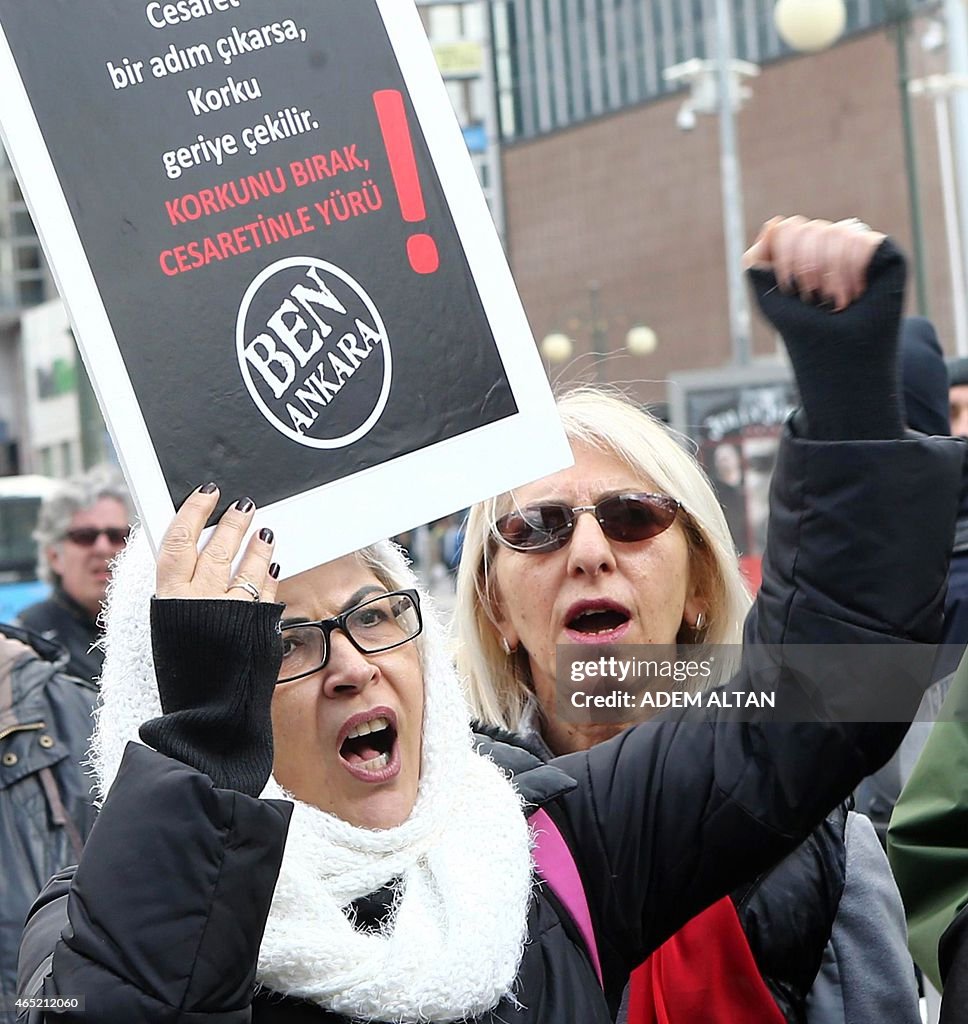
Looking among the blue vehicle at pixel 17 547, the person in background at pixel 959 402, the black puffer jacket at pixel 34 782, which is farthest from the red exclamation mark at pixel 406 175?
the blue vehicle at pixel 17 547

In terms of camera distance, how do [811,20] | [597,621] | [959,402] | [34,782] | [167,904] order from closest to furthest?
1. [167,904]
2. [597,621]
3. [34,782]
4. [959,402]
5. [811,20]

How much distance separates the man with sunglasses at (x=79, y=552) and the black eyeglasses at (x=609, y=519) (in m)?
3.02

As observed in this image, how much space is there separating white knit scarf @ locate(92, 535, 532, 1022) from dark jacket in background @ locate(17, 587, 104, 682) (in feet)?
11.0

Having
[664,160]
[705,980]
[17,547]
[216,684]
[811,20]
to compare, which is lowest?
[664,160]

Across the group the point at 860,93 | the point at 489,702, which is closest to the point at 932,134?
the point at 860,93

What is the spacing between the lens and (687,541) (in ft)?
8.84

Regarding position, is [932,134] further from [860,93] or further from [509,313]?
[509,313]

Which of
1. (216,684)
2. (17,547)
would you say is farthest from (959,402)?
(17,547)

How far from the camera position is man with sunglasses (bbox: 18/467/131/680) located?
5.59 m

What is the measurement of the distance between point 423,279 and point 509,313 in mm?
104

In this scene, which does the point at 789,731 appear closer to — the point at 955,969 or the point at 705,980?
the point at 955,969

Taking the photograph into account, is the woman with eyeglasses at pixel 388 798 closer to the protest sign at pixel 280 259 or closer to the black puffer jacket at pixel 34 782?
the protest sign at pixel 280 259

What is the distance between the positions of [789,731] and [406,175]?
78 centimetres

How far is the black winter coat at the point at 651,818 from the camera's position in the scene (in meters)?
1.70
